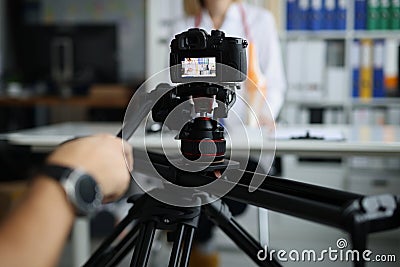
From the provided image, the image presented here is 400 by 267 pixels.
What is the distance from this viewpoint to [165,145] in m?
1.28

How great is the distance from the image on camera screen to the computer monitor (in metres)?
5.02

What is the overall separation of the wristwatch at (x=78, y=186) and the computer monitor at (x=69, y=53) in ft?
17.0

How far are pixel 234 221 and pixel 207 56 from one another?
12.4 inches

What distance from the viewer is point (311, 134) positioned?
6.19 ft

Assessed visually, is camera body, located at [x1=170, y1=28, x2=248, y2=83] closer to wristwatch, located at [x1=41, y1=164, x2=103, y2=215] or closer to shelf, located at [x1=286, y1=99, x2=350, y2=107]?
wristwatch, located at [x1=41, y1=164, x2=103, y2=215]

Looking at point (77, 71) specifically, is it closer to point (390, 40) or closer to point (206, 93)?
point (390, 40)

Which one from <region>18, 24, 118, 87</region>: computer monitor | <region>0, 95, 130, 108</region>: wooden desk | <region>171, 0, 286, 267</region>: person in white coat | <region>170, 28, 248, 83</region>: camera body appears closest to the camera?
<region>170, 28, 248, 83</region>: camera body

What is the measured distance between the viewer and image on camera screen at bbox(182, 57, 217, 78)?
0.79m

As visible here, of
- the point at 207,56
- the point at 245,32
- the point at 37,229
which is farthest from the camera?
the point at 245,32

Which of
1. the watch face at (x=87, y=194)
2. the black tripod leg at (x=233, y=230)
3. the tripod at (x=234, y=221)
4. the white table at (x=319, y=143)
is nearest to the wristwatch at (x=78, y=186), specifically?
the watch face at (x=87, y=194)

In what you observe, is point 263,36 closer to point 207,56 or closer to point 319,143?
point 319,143

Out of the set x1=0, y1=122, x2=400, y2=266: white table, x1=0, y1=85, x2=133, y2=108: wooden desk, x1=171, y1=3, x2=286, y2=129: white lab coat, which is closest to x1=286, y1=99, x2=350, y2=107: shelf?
x1=171, y1=3, x2=286, y2=129: white lab coat

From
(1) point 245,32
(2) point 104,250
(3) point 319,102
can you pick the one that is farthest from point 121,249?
(3) point 319,102

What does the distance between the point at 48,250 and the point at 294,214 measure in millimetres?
264
